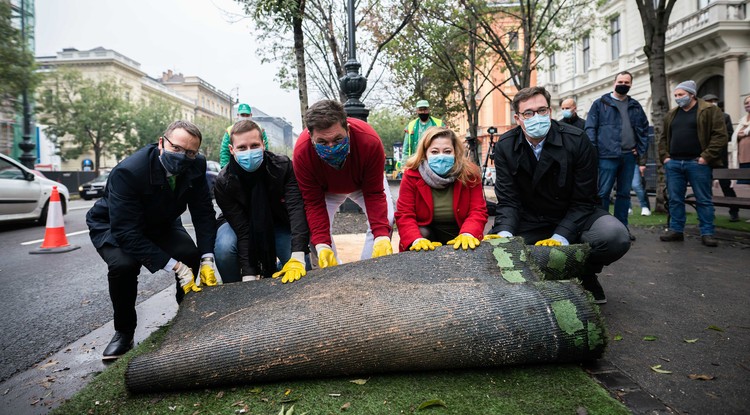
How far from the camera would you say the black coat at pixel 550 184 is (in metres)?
3.36

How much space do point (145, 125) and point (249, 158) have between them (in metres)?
44.1

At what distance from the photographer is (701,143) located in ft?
18.4

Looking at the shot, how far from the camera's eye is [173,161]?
306 centimetres

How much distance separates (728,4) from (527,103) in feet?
65.4

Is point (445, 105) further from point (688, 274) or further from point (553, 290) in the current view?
point (553, 290)

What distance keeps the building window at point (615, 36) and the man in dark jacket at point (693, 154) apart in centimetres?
2278

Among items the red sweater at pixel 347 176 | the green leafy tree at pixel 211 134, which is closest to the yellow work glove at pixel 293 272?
the red sweater at pixel 347 176

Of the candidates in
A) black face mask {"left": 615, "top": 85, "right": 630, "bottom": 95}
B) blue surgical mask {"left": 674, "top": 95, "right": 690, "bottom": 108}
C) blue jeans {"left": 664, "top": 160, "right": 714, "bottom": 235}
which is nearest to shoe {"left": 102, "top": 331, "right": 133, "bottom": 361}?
black face mask {"left": 615, "top": 85, "right": 630, "bottom": 95}

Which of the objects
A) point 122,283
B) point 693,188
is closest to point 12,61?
point 122,283

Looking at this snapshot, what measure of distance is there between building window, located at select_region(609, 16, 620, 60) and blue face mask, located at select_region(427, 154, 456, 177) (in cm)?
2652

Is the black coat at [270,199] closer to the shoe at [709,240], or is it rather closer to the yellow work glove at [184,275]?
the yellow work glove at [184,275]

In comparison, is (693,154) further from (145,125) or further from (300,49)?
(145,125)

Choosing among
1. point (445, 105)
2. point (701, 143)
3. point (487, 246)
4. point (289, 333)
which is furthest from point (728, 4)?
point (289, 333)

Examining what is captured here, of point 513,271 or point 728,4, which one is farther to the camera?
point 728,4
